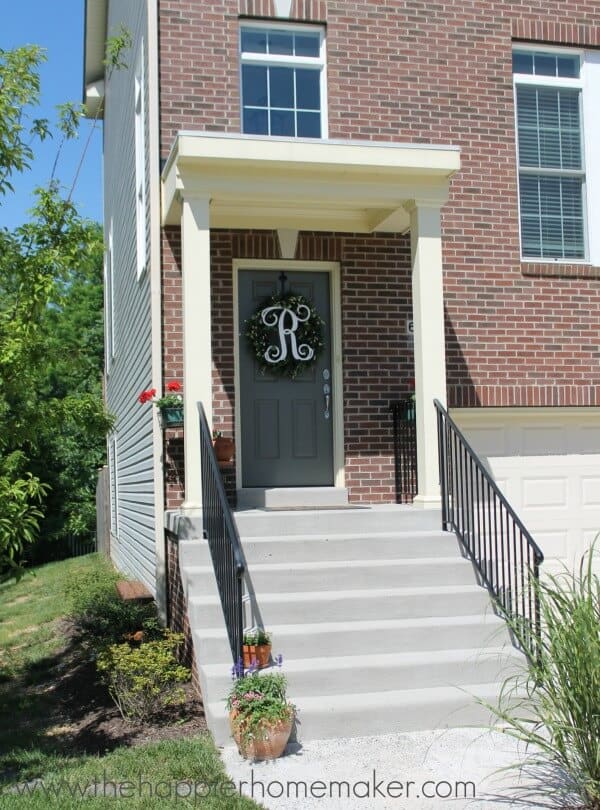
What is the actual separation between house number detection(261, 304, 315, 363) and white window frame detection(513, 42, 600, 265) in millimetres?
2929

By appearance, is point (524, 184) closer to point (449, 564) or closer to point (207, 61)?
point (207, 61)

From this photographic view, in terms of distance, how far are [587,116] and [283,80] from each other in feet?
11.0

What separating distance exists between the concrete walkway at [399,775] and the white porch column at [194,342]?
101 inches

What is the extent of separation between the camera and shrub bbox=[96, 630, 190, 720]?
19.9 ft

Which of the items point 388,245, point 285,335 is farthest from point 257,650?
point 388,245

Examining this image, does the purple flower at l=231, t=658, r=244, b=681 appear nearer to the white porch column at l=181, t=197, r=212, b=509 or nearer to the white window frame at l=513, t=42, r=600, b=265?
the white porch column at l=181, t=197, r=212, b=509

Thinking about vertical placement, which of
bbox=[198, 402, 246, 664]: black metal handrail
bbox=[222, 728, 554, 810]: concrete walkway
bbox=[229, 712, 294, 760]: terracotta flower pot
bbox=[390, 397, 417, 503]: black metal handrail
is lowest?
bbox=[222, 728, 554, 810]: concrete walkway

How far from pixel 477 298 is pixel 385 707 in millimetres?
4893

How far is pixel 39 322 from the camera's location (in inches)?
233

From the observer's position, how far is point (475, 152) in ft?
31.0

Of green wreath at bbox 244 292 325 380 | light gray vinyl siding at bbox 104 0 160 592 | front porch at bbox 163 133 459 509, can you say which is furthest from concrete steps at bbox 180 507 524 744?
light gray vinyl siding at bbox 104 0 160 592

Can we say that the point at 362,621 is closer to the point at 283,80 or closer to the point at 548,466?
the point at 548,466

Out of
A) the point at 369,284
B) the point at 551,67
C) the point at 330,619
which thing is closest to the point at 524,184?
the point at 551,67

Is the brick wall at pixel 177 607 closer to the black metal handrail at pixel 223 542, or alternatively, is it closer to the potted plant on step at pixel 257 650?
the black metal handrail at pixel 223 542
